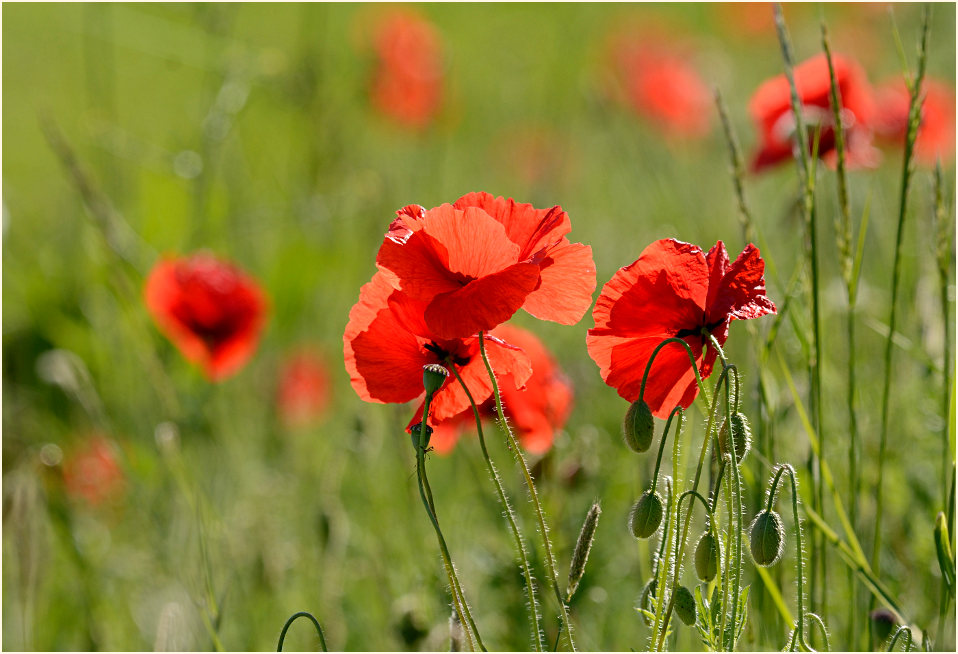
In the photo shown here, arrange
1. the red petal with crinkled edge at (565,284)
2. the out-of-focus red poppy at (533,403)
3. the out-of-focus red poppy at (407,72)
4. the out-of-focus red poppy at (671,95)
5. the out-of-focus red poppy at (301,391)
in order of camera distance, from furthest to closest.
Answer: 1. the out-of-focus red poppy at (671,95)
2. the out-of-focus red poppy at (407,72)
3. the out-of-focus red poppy at (301,391)
4. the out-of-focus red poppy at (533,403)
5. the red petal with crinkled edge at (565,284)

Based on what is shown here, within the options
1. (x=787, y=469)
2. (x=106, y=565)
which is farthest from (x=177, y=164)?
(x=787, y=469)

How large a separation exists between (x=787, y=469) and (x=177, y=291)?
1.42m

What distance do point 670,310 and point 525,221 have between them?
15 centimetres

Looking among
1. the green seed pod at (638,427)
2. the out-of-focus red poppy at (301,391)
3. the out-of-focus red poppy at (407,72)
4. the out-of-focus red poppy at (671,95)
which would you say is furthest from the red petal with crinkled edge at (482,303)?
the out-of-focus red poppy at (671,95)

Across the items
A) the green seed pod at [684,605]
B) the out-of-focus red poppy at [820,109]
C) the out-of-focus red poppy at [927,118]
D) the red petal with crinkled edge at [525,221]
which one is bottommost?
the green seed pod at [684,605]

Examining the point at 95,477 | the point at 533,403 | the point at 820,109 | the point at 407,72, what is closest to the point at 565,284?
the point at 533,403

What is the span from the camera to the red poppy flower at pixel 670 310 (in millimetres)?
803

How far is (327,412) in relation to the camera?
266cm

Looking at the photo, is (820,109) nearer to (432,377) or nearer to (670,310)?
(670,310)

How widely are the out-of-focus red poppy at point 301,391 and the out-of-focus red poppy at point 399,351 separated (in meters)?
1.66

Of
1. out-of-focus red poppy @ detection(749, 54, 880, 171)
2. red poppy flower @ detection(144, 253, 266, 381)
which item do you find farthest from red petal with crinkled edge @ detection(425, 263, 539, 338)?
red poppy flower @ detection(144, 253, 266, 381)

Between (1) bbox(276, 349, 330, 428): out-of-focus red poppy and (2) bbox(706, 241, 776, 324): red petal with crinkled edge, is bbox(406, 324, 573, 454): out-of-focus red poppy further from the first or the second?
(1) bbox(276, 349, 330, 428): out-of-focus red poppy

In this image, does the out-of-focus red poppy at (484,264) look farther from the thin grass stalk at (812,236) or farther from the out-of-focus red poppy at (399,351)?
the thin grass stalk at (812,236)

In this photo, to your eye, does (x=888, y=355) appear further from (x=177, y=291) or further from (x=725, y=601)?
(x=177, y=291)
